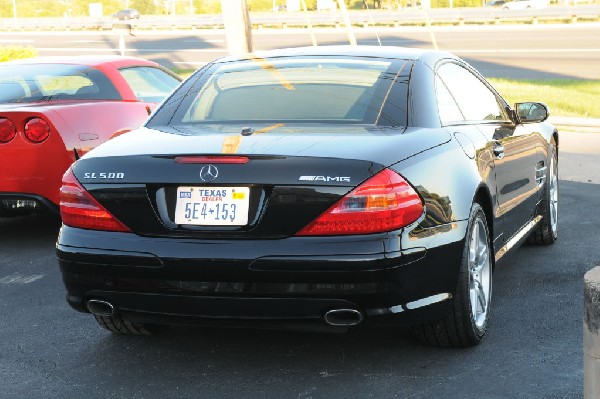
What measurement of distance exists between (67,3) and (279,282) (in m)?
118

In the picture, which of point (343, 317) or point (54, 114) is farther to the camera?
point (54, 114)

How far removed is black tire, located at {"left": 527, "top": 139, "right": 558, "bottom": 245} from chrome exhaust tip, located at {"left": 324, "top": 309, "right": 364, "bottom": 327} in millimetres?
3294

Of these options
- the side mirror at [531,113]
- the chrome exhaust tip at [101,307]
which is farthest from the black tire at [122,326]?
the side mirror at [531,113]

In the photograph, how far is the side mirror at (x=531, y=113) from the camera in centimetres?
690

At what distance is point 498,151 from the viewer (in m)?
5.98

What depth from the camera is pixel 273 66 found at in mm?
5906

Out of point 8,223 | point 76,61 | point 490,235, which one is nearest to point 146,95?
point 76,61

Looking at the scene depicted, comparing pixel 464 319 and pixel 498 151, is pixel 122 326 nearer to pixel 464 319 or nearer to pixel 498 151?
pixel 464 319

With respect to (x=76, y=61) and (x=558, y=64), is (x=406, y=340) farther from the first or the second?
(x=558, y=64)

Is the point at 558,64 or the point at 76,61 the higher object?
the point at 76,61

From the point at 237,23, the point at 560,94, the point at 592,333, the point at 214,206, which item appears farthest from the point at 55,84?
the point at 560,94

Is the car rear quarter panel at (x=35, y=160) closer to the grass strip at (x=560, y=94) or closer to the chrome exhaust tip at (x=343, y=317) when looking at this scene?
the chrome exhaust tip at (x=343, y=317)

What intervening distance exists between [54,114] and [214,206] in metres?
4.02

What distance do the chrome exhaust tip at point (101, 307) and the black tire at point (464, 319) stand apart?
1.44 meters
